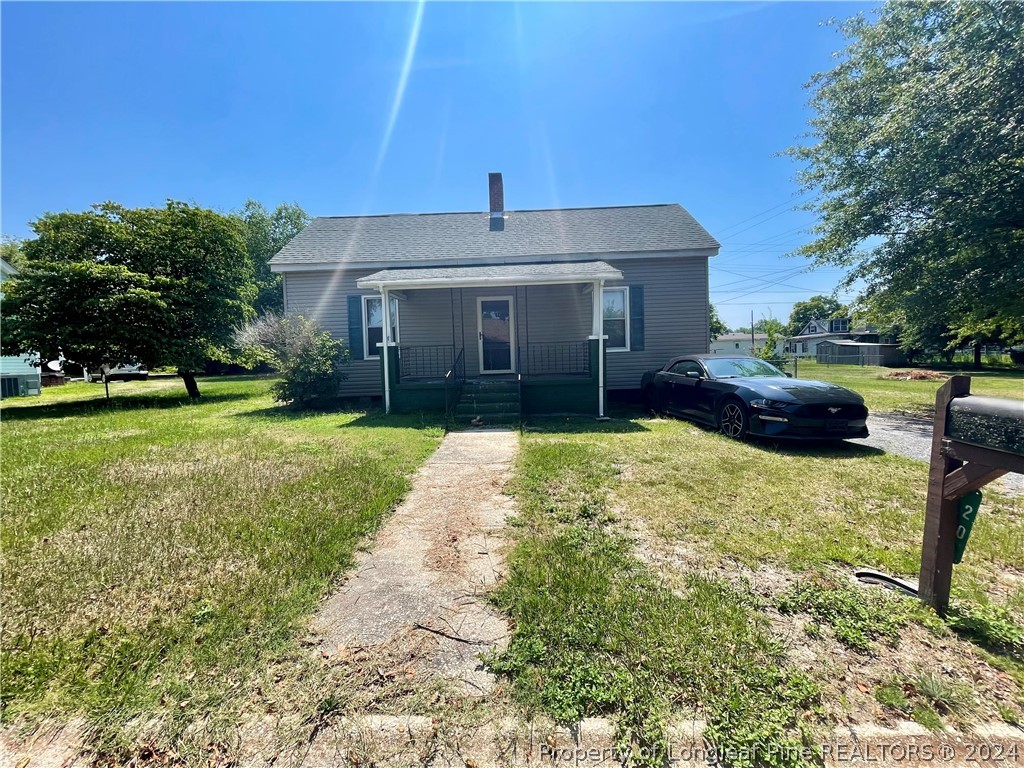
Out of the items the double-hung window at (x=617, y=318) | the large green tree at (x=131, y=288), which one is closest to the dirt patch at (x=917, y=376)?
the double-hung window at (x=617, y=318)

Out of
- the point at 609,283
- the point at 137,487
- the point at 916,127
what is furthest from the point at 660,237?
the point at 137,487

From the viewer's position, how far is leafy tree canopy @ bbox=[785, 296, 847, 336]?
7175 cm

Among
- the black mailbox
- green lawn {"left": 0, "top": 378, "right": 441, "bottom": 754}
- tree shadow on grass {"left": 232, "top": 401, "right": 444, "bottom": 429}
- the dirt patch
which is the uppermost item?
the black mailbox

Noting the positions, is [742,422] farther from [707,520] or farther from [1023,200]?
[1023,200]

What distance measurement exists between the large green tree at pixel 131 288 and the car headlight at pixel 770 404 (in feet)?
46.6

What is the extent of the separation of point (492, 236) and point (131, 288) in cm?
970

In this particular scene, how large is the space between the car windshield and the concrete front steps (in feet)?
12.0

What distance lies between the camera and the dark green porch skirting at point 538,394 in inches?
348

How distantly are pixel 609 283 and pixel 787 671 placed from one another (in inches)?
382

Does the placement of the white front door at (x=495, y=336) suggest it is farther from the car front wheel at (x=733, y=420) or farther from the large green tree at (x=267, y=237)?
the large green tree at (x=267, y=237)

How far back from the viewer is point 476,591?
2.61m

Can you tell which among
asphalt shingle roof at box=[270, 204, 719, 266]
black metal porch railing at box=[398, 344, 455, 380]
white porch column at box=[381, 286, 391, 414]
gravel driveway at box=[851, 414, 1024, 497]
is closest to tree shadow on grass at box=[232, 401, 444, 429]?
white porch column at box=[381, 286, 391, 414]

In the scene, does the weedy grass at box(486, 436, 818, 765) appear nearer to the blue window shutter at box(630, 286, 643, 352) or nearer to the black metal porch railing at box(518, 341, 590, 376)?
the black metal porch railing at box(518, 341, 590, 376)

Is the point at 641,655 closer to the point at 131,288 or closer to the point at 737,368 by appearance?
the point at 737,368
